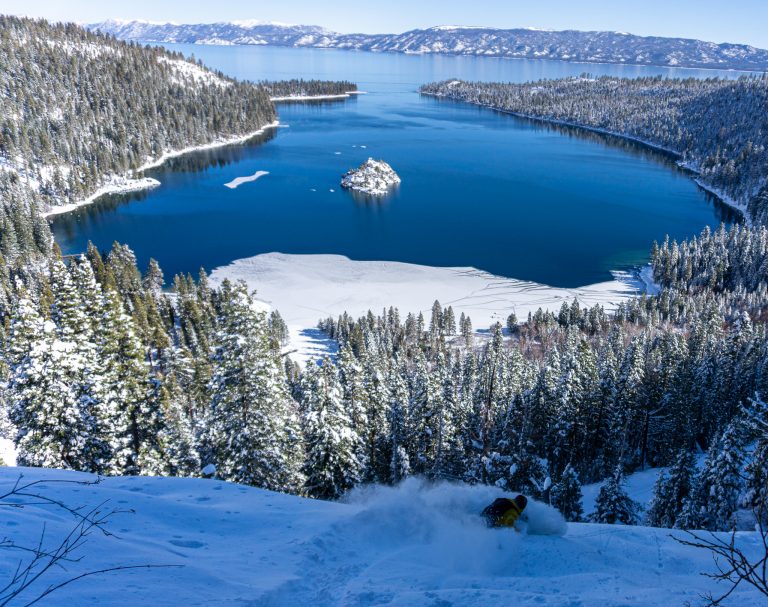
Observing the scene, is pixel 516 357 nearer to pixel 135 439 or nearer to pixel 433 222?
pixel 135 439

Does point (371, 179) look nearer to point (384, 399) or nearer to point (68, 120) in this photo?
Answer: point (384, 399)

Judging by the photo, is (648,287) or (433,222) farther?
Answer: (433,222)

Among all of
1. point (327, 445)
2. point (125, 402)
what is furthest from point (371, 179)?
point (125, 402)

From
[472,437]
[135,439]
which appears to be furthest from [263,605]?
[472,437]

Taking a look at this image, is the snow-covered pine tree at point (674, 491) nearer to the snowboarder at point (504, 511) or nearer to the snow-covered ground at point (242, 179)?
the snowboarder at point (504, 511)

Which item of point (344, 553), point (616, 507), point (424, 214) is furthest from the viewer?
point (424, 214)
